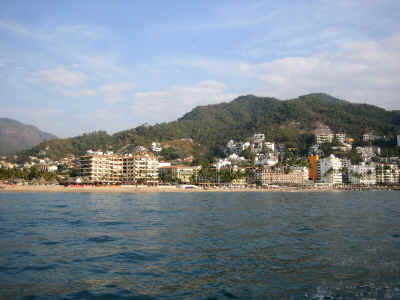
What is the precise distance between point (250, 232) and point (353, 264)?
27.1 ft

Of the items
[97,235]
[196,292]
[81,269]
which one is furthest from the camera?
[97,235]

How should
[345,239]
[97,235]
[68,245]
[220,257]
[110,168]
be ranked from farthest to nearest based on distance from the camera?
1. [110,168]
2. [97,235]
3. [345,239]
4. [68,245]
5. [220,257]

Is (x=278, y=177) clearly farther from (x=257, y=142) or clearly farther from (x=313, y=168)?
(x=257, y=142)

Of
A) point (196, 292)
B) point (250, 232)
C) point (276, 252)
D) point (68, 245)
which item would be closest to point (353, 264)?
point (276, 252)

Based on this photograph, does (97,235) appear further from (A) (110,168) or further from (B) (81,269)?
(A) (110,168)

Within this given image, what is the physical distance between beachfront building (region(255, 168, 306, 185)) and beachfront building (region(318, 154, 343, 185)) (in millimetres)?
7353

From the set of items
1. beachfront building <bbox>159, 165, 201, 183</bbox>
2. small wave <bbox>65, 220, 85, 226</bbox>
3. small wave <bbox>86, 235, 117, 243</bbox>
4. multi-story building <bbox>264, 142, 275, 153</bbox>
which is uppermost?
multi-story building <bbox>264, 142, 275, 153</bbox>

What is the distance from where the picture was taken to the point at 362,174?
138 metres

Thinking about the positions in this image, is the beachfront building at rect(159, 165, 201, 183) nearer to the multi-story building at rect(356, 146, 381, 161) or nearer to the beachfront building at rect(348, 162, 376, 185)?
the beachfront building at rect(348, 162, 376, 185)

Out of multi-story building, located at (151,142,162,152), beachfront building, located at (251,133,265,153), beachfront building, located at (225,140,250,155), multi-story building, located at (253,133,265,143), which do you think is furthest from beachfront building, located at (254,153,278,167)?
multi-story building, located at (151,142,162,152)

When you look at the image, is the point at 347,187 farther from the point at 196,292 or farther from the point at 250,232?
the point at 196,292

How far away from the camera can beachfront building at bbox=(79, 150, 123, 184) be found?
117125mm

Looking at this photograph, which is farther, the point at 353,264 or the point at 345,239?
the point at 345,239

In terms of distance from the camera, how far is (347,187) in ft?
420
